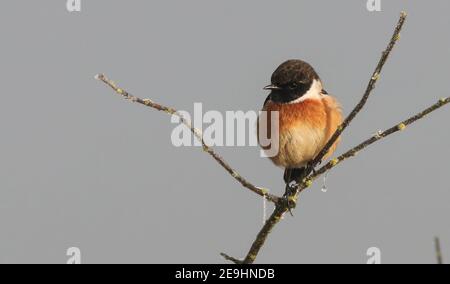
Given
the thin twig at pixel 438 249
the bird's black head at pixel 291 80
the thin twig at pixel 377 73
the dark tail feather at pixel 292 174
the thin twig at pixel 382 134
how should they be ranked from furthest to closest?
1. the dark tail feather at pixel 292 174
2. the bird's black head at pixel 291 80
3. the thin twig at pixel 382 134
4. the thin twig at pixel 377 73
5. the thin twig at pixel 438 249

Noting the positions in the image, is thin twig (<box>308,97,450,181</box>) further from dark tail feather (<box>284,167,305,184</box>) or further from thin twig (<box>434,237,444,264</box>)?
dark tail feather (<box>284,167,305,184</box>)

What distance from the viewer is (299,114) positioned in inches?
252

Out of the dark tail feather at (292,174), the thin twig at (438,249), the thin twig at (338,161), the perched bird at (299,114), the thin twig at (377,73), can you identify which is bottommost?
the thin twig at (438,249)

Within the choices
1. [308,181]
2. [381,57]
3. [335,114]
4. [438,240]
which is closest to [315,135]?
[335,114]

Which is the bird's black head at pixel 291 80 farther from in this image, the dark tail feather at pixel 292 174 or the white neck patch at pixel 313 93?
the dark tail feather at pixel 292 174

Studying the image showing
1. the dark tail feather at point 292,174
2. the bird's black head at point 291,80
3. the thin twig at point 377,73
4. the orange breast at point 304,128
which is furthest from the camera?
the dark tail feather at point 292,174

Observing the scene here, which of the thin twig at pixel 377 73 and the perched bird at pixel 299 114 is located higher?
the perched bird at pixel 299 114

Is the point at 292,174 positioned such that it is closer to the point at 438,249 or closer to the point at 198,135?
the point at 198,135

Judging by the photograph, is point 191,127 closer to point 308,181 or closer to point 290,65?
point 308,181

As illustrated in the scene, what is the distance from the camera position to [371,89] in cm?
363

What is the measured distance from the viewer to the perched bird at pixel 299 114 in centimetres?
626

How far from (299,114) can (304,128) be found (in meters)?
0.19

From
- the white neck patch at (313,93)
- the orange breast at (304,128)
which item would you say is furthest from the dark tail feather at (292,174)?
the white neck patch at (313,93)

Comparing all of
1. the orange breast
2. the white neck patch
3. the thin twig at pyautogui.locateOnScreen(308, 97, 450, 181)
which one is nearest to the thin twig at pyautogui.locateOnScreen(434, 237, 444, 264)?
the thin twig at pyautogui.locateOnScreen(308, 97, 450, 181)
